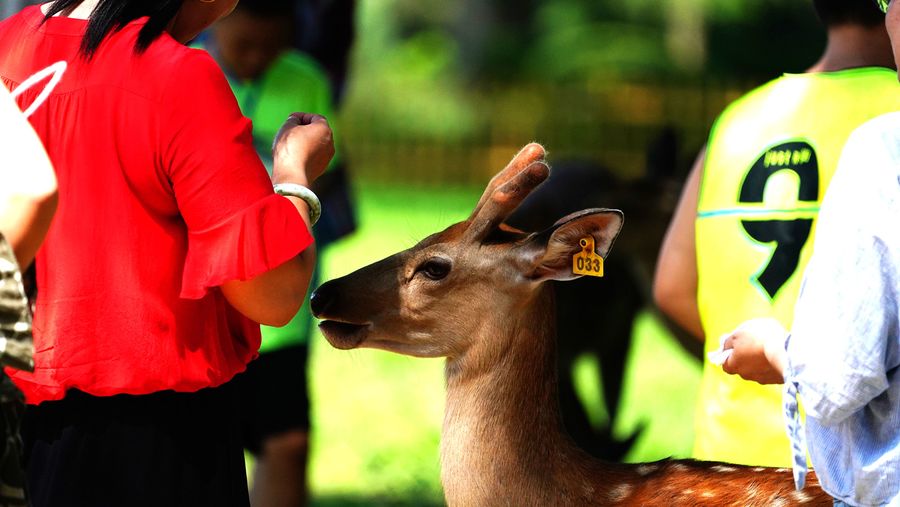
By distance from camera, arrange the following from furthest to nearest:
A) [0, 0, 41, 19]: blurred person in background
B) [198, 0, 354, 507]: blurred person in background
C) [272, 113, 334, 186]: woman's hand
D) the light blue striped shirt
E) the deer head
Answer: [0, 0, 41, 19]: blurred person in background < [198, 0, 354, 507]: blurred person in background < the deer head < [272, 113, 334, 186]: woman's hand < the light blue striped shirt

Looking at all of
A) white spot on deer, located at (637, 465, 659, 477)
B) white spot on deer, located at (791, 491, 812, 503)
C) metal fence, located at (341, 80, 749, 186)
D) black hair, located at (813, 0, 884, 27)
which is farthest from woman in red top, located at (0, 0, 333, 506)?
metal fence, located at (341, 80, 749, 186)

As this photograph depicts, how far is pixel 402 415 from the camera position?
27.2 feet

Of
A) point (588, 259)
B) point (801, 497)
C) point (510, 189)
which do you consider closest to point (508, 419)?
point (588, 259)

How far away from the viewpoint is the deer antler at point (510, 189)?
10.3ft

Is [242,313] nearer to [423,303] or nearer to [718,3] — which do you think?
[423,303]

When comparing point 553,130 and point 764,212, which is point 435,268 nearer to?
point 764,212

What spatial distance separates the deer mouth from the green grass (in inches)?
98.1

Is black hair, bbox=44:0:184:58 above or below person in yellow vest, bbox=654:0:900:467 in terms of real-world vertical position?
above

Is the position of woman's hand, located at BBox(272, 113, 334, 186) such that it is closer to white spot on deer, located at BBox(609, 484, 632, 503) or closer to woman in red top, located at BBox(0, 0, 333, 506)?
woman in red top, located at BBox(0, 0, 333, 506)

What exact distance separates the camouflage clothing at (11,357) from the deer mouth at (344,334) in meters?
1.21

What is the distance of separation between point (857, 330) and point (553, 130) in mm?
8855

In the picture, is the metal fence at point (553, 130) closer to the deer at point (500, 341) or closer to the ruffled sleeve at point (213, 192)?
the deer at point (500, 341)

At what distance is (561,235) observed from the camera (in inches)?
123

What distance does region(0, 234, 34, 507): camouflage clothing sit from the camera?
1.96 metres
